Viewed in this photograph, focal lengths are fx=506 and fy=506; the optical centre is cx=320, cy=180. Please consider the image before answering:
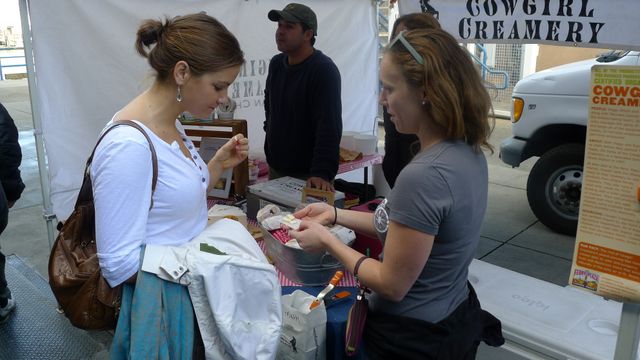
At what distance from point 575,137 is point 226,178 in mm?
3534

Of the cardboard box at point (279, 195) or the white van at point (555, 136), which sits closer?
the cardboard box at point (279, 195)

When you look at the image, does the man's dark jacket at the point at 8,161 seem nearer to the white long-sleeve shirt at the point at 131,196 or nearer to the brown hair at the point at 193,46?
the brown hair at the point at 193,46

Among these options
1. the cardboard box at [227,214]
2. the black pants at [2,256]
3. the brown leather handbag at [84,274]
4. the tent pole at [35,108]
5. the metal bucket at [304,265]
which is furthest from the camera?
the tent pole at [35,108]

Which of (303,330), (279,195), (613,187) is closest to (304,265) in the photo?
(303,330)

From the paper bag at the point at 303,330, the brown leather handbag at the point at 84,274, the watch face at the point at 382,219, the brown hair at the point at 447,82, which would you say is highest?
the brown hair at the point at 447,82

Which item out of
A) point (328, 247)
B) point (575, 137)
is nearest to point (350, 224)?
point (328, 247)

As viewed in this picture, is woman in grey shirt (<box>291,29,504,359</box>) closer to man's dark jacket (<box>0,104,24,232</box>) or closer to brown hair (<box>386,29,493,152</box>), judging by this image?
brown hair (<box>386,29,493,152</box>)

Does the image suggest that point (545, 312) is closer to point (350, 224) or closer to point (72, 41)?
point (350, 224)

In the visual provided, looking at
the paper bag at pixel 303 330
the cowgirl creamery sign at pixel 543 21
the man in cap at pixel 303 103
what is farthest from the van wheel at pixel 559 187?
the paper bag at pixel 303 330

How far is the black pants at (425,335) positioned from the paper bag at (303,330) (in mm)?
234

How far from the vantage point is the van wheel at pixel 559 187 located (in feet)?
15.3

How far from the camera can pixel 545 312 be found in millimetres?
2113

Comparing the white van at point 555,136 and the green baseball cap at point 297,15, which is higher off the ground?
the green baseball cap at point 297,15

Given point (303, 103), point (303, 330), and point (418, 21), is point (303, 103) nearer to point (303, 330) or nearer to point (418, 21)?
point (418, 21)
